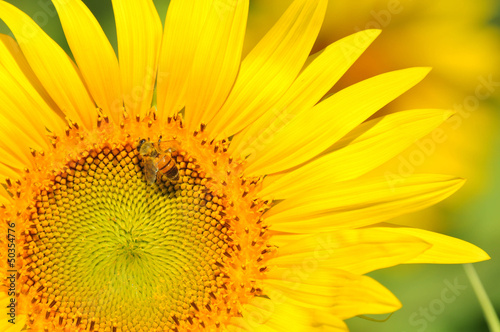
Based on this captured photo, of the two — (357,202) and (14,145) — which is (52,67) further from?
(357,202)

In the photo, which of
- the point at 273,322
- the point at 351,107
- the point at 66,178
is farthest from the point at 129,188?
the point at 351,107

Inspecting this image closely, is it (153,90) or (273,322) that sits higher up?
(153,90)

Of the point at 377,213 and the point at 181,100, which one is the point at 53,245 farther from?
the point at 377,213

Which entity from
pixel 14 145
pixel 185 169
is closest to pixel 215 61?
pixel 185 169

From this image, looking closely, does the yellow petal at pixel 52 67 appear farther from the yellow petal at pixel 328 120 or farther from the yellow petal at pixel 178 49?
the yellow petal at pixel 328 120

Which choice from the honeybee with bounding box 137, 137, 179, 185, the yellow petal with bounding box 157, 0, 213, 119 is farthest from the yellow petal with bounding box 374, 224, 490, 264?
the yellow petal with bounding box 157, 0, 213, 119

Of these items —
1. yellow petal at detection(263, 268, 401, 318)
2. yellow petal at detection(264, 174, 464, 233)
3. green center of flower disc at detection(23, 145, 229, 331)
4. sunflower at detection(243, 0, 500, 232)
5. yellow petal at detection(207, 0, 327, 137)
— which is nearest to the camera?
yellow petal at detection(263, 268, 401, 318)

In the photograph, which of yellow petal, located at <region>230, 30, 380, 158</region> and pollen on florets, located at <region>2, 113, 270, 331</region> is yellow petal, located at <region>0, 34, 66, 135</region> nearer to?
pollen on florets, located at <region>2, 113, 270, 331</region>

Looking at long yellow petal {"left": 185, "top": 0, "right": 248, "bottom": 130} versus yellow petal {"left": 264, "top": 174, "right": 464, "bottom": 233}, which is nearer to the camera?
yellow petal {"left": 264, "top": 174, "right": 464, "bottom": 233}
